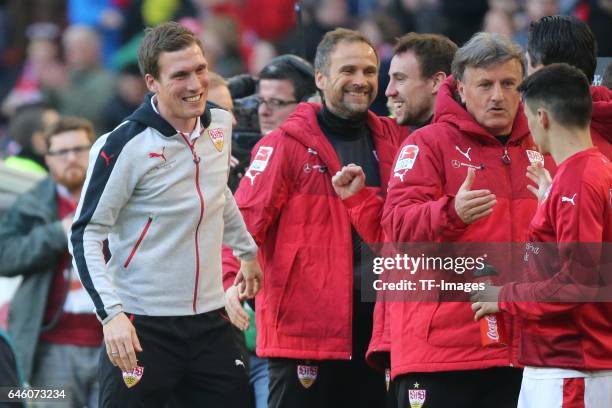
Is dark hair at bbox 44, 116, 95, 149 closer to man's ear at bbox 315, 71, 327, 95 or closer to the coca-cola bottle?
man's ear at bbox 315, 71, 327, 95

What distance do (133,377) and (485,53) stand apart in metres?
2.29

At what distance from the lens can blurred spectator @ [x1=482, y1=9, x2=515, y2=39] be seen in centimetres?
1278

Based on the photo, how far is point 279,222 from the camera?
761 centimetres

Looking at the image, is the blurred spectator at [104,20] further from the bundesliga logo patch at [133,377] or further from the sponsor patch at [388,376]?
the bundesliga logo patch at [133,377]

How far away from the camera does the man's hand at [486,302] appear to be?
247 inches

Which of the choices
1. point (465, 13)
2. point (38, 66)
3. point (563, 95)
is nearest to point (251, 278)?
point (563, 95)

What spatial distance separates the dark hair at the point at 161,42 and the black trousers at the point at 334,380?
5.55 ft

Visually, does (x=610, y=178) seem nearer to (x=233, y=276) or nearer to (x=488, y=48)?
(x=488, y=48)

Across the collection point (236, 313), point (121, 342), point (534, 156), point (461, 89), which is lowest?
point (121, 342)

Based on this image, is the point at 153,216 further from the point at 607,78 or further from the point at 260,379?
the point at 607,78

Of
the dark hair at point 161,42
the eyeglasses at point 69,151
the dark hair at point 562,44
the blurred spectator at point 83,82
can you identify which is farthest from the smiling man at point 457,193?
the blurred spectator at point 83,82

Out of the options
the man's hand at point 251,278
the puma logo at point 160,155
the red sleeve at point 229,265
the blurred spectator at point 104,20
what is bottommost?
the man's hand at point 251,278

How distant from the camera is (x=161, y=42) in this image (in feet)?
22.5

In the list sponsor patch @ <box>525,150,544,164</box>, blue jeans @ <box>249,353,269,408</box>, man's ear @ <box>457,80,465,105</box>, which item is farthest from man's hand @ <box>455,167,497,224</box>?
blue jeans @ <box>249,353,269,408</box>
